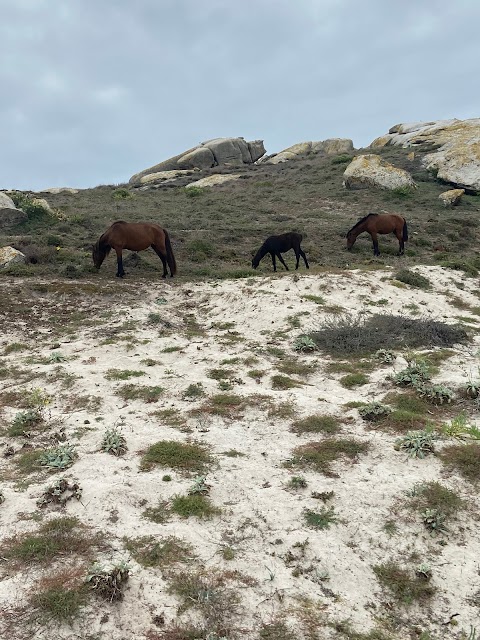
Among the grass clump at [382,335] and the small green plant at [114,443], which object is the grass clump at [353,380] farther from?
the small green plant at [114,443]

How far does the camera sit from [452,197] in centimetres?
3166

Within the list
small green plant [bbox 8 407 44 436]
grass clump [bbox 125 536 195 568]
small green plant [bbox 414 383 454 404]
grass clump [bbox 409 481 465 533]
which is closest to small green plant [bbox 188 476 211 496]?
grass clump [bbox 125 536 195 568]

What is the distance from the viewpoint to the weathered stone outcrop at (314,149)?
203ft

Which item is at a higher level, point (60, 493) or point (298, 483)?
point (60, 493)

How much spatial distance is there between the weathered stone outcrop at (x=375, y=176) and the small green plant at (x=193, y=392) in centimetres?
3010

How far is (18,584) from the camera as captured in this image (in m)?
4.05

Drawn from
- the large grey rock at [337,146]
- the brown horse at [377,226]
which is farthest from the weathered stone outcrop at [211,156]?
the brown horse at [377,226]

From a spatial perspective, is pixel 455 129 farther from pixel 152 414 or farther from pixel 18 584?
pixel 18 584

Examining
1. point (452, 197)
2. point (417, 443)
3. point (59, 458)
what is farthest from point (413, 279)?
point (452, 197)

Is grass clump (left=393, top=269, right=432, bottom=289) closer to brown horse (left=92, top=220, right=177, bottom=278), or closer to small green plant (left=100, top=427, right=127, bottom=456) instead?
brown horse (left=92, top=220, right=177, bottom=278)

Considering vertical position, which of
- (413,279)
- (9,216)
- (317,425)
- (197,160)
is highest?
(197,160)

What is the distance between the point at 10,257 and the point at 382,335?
13.7 meters

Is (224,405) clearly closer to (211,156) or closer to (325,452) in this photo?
(325,452)

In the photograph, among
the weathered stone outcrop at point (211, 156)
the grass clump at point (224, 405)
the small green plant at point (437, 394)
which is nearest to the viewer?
the small green plant at point (437, 394)
